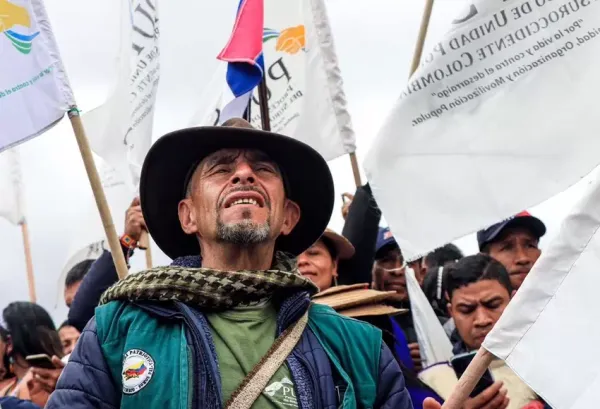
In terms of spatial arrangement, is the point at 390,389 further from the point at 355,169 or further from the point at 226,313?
the point at 355,169

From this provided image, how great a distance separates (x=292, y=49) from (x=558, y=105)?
99.4 inches

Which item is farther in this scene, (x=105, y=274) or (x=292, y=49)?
(x=292, y=49)

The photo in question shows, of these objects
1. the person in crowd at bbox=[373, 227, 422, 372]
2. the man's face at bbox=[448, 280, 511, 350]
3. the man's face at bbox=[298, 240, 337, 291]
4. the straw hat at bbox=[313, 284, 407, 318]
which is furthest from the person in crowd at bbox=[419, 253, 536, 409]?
the man's face at bbox=[298, 240, 337, 291]

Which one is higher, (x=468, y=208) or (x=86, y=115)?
(x=86, y=115)

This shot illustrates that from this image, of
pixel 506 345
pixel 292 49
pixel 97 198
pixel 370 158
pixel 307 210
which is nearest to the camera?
pixel 506 345

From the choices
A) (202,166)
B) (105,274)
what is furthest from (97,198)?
(202,166)

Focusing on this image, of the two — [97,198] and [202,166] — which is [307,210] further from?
[97,198]

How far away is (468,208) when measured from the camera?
15.3 feet

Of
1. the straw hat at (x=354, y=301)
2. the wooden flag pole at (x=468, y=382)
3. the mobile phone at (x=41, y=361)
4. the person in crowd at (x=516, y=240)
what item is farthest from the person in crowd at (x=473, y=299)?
the mobile phone at (x=41, y=361)

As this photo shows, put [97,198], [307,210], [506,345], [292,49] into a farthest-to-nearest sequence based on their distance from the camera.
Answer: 1. [292,49]
2. [97,198]
3. [307,210]
4. [506,345]

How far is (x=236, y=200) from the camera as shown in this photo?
3064 millimetres

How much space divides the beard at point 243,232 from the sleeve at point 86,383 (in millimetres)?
544

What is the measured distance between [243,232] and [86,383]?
703 millimetres

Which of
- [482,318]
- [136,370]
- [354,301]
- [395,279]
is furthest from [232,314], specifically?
[395,279]
